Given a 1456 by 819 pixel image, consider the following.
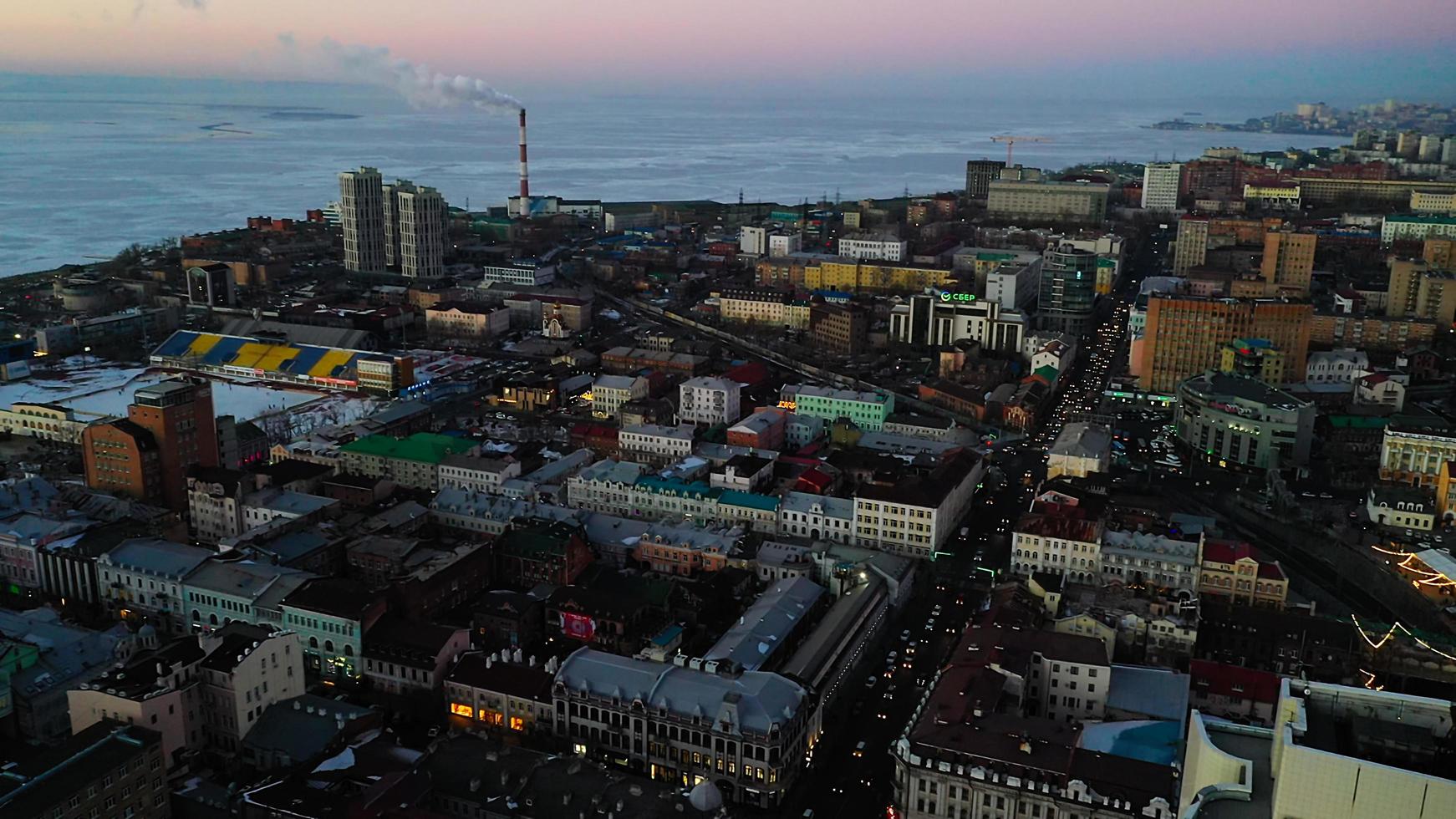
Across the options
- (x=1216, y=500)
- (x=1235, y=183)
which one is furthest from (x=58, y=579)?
(x=1235, y=183)

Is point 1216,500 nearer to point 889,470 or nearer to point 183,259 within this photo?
point 889,470

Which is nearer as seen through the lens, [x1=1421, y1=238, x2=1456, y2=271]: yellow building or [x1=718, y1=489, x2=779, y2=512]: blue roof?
[x1=718, y1=489, x2=779, y2=512]: blue roof

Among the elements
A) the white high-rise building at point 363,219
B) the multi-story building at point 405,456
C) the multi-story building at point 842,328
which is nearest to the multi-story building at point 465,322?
the white high-rise building at point 363,219

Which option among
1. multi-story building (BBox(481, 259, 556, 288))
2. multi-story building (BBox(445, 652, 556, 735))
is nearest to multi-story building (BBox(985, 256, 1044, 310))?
multi-story building (BBox(481, 259, 556, 288))

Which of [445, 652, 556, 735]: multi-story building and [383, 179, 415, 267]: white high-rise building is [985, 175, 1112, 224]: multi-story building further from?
[445, 652, 556, 735]: multi-story building

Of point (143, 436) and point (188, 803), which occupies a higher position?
point (143, 436)

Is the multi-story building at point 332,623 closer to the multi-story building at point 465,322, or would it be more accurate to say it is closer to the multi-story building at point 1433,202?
the multi-story building at point 465,322

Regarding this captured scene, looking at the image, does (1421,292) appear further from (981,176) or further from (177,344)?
(177,344)
